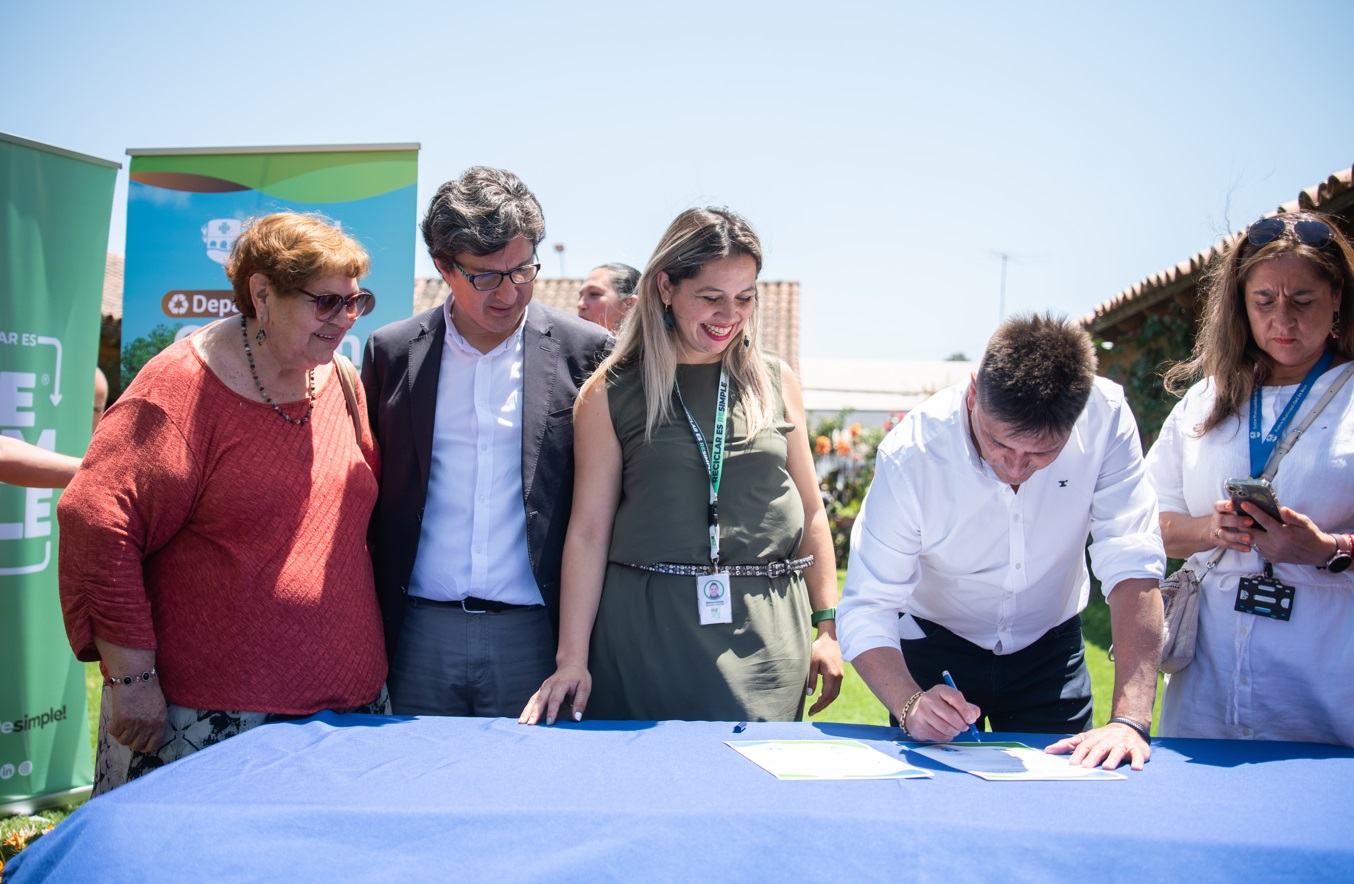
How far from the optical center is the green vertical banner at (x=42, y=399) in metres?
3.45

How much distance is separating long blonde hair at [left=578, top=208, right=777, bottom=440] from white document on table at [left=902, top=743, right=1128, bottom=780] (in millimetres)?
833

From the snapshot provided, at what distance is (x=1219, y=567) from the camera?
2211mm

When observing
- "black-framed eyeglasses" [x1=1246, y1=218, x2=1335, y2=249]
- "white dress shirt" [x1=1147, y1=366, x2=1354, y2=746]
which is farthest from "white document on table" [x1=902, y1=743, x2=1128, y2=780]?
"black-framed eyeglasses" [x1=1246, y1=218, x2=1335, y2=249]

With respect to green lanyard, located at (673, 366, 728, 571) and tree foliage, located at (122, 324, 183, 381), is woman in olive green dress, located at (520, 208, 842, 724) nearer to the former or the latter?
green lanyard, located at (673, 366, 728, 571)

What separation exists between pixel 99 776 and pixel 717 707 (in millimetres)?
1328

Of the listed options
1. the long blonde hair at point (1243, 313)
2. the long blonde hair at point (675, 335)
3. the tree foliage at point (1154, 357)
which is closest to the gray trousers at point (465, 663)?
the long blonde hair at point (675, 335)

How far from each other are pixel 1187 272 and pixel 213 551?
6.45 metres

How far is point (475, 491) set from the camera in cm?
235

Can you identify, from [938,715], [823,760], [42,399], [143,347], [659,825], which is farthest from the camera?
[143,347]

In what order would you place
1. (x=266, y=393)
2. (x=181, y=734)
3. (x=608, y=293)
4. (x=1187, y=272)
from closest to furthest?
(x=181, y=734) < (x=266, y=393) < (x=608, y=293) < (x=1187, y=272)

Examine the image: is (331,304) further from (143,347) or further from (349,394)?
(143,347)

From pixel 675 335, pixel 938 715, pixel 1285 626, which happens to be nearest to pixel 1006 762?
pixel 938 715

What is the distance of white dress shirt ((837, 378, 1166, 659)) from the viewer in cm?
208

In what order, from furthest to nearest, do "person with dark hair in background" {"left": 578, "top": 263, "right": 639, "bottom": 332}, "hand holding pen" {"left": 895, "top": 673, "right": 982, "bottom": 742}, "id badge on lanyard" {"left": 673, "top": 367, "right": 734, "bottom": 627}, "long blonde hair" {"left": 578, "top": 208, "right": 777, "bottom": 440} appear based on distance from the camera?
"person with dark hair in background" {"left": 578, "top": 263, "right": 639, "bottom": 332}
"long blonde hair" {"left": 578, "top": 208, "right": 777, "bottom": 440}
"id badge on lanyard" {"left": 673, "top": 367, "right": 734, "bottom": 627}
"hand holding pen" {"left": 895, "top": 673, "right": 982, "bottom": 742}
